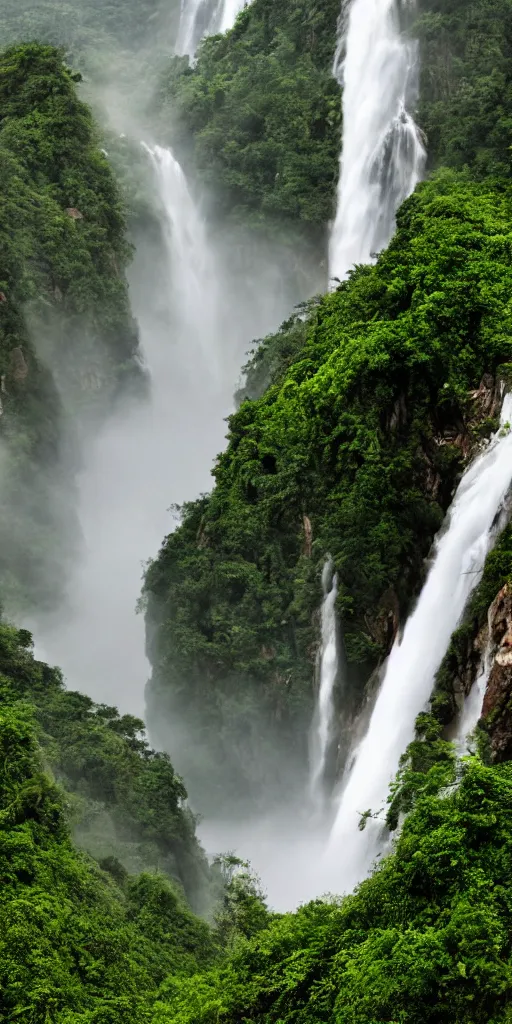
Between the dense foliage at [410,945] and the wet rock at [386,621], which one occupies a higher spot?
the wet rock at [386,621]

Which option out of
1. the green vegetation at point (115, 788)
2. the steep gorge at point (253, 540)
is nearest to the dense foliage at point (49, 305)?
the steep gorge at point (253, 540)

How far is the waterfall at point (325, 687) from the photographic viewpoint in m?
27.4

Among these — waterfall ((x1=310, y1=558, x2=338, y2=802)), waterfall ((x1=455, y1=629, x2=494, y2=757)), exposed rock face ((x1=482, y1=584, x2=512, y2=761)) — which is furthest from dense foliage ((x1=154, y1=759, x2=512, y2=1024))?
waterfall ((x1=310, y1=558, x2=338, y2=802))

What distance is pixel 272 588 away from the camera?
97.2ft

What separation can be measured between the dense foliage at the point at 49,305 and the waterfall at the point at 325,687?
437 inches

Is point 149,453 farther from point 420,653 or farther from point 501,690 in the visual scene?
point 501,690

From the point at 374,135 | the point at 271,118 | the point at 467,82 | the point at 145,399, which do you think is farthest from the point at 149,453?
the point at 467,82

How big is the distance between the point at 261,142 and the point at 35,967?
35329 mm

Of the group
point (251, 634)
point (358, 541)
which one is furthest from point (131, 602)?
point (358, 541)

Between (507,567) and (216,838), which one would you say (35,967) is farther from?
(216,838)

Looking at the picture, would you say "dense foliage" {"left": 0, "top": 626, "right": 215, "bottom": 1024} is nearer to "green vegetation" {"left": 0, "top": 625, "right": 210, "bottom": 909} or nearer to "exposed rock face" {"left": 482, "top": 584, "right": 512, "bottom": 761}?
"green vegetation" {"left": 0, "top": 625, "right": 210, "bottom": 909}

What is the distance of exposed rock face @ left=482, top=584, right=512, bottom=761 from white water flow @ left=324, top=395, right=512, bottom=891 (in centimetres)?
230

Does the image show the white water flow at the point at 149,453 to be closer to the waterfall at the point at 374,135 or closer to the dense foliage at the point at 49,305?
the dense foliage at the point at 49,305

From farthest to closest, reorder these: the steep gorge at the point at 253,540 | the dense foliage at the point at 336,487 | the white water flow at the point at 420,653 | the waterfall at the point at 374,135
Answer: the waterfall at the point at 374,135, the dense foliage at the point at 336,487, the white water flow at the point at 420,653, the steep gorge at the point at 253,540
